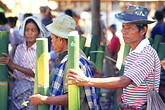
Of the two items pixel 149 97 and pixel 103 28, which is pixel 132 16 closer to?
pixel 149 97

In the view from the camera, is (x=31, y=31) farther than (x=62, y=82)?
Yes

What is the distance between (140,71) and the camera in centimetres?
235

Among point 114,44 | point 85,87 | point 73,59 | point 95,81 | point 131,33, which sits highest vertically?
point 131,33

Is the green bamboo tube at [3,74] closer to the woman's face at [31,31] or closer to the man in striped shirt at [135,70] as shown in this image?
the woman's face at [31,31]

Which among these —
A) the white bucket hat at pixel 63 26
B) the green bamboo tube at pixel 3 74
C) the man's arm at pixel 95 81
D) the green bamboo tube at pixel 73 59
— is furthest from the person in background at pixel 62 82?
the green bamboo tube at pixel 3 74

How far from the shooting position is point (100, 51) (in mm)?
4641

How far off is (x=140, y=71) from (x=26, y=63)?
1841mm

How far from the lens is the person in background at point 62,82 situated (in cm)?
245

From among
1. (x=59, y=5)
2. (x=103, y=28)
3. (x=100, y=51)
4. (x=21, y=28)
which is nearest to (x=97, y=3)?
(x=103, y=28)

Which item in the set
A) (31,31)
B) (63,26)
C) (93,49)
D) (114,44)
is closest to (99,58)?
(93,49)

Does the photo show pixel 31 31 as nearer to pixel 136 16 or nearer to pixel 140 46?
pixel 136 16

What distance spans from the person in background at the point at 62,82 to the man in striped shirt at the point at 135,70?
1.02 ft

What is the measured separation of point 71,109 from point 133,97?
1.96 ft

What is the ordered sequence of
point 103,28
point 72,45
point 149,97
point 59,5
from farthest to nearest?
point 59,5, point 103,28, point 149,97, point 72,45
